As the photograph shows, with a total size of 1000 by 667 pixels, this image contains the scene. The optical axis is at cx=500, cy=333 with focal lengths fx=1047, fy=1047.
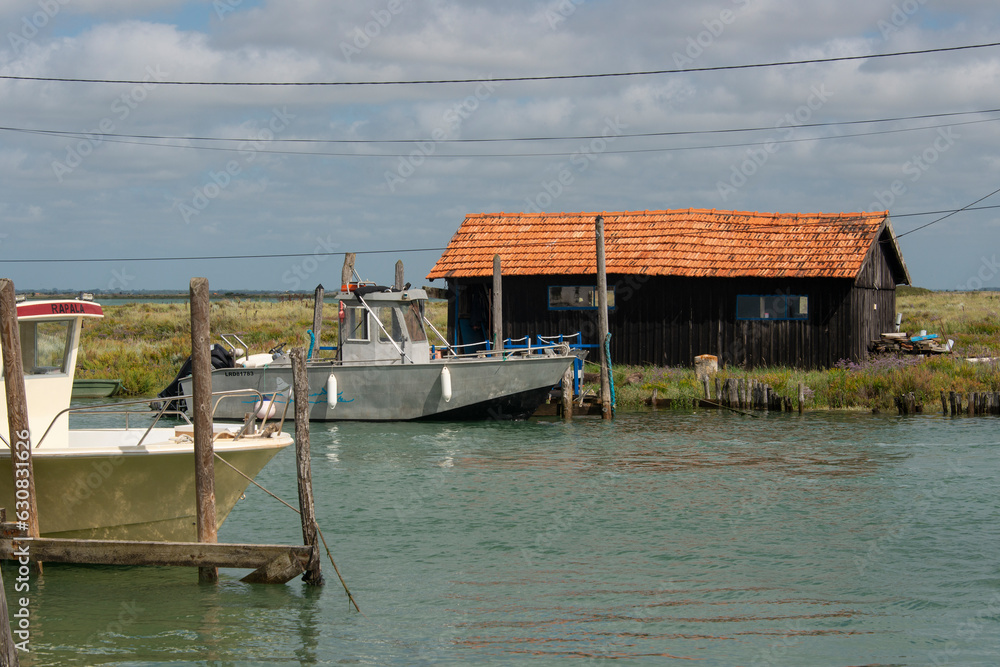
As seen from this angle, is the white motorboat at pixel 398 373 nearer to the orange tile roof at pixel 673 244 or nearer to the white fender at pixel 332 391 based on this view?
the white fender at pixel 332 391

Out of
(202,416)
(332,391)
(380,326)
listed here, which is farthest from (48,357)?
(380,326)

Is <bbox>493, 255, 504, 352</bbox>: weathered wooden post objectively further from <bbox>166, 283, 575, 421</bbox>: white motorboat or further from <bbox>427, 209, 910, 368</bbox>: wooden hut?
<bbox>427, 209, 910, 368</bbox>: wooden hut

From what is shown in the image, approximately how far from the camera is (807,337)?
87.0ft

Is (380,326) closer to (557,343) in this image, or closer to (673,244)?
(557,343)

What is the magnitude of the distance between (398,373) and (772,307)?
1019cm

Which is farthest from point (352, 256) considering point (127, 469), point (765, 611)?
point (765, 611)

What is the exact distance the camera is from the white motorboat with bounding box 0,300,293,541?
37.1ft

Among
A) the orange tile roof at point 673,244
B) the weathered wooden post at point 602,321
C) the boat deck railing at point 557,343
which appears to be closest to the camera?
the weathered wooden post at point 602,321

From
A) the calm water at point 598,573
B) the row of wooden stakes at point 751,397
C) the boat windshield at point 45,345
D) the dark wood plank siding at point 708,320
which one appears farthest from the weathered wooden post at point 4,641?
the dark wood plank siding at point 708,320

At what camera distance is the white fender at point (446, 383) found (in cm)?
2206

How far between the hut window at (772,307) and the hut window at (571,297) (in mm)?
3385

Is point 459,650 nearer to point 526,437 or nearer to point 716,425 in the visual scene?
point 526,437

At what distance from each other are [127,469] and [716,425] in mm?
13599

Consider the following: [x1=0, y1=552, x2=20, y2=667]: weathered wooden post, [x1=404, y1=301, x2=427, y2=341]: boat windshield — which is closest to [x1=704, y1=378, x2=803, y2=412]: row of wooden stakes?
[x1=404, y1=301, x2=427, y2=341]: boat windshield
